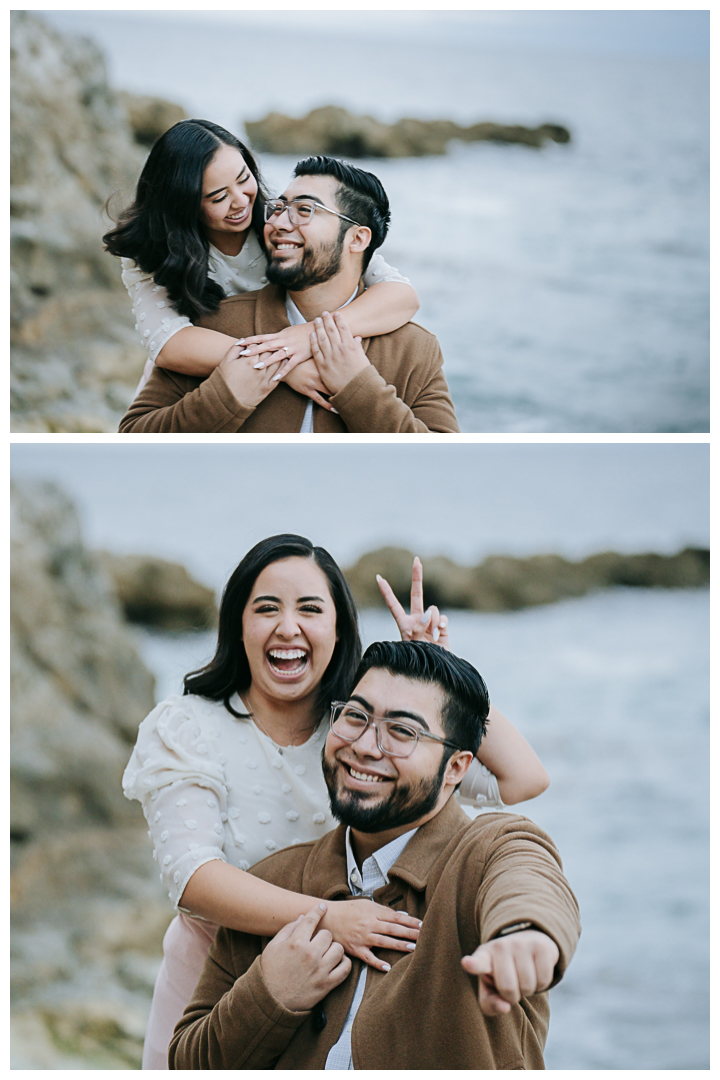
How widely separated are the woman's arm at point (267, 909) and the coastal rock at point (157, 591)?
1074 millimetres

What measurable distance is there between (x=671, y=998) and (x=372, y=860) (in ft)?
3.42

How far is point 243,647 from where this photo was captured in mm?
Result: 1827

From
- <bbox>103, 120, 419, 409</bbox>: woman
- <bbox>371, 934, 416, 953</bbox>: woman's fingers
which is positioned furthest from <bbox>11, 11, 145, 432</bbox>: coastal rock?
<bbox>371, 934, 416, 953</bbox>: woman's fingers

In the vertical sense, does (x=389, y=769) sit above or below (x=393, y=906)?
above

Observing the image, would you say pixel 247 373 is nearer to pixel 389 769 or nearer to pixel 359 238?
pixel 359 238

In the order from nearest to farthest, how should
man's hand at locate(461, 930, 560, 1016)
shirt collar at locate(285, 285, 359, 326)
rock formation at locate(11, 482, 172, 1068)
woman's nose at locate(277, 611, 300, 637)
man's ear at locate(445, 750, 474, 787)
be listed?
man's hand at locate(461, 930, 560, 1016)
man's ear at locate(445, 750, 474, 787)
woman's nose at locate(277, 611, 300, 637)
shirt collar at locate(285, 285, 359, 326)
rock formation at locate(11, 482, 172, 1068)

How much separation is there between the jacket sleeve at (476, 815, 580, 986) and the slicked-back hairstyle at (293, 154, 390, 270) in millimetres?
1007

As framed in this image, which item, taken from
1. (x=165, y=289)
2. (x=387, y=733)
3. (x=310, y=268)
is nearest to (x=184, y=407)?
(x=165, y=289)

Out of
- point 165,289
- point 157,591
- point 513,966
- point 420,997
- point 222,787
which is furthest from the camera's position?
point 157,591

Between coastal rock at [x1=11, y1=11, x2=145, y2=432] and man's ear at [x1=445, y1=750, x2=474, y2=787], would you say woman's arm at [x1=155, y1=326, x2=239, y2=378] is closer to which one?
coastal rock at [x1=11, y1=11, x2=145, y2=432]

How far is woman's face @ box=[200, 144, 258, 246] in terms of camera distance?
1739 mm

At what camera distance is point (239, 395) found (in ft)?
5.81

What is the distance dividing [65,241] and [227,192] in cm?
82

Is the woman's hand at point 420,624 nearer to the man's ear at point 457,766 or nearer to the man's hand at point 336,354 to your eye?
the man's ear at point 457,766
